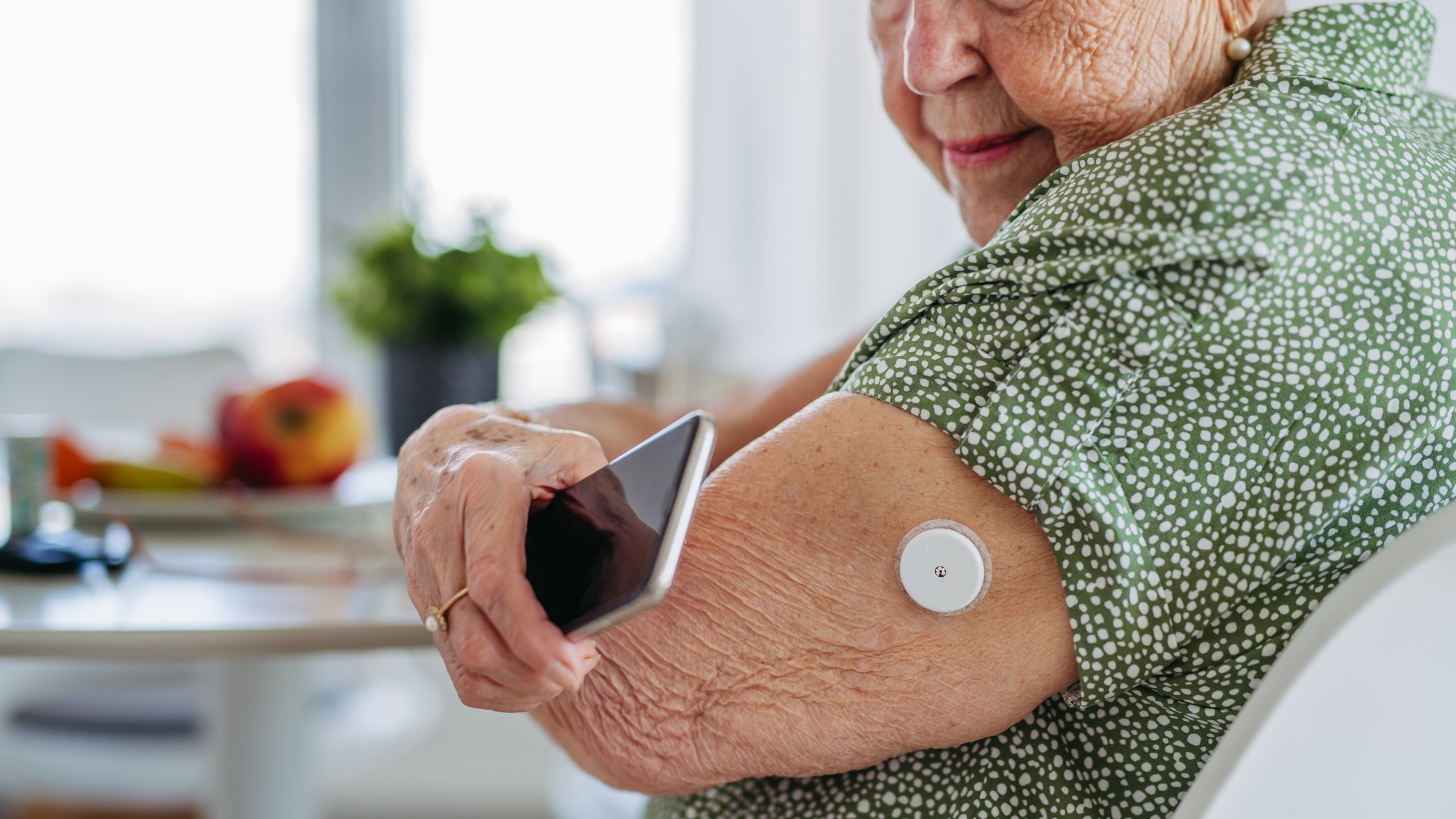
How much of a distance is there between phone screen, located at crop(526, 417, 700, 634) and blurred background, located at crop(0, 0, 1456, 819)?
70 centimetres

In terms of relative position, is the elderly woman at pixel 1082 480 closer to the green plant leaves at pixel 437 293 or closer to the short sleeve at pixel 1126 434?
the short sleeve at pixel 1126 434

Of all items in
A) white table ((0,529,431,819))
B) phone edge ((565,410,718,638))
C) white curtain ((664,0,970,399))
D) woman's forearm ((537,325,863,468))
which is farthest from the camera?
white curtain ((664,0,970,399))

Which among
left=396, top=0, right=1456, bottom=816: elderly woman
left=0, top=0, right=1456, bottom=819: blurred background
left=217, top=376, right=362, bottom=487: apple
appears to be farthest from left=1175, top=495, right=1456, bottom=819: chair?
left=217, top=376, right=362, bottom=487: apple

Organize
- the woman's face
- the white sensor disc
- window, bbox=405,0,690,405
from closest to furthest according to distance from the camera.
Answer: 1. the white sensor disc
2. the woman's face
3. window, bbox=405,0,690,405

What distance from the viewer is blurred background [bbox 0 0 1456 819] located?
166cm

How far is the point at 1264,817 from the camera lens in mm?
525

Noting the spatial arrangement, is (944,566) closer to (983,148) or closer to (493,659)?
(493,659)

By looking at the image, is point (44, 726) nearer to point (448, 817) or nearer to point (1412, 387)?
point (448, 817)

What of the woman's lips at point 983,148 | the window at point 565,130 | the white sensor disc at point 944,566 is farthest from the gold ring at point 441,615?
the window at point 565,130

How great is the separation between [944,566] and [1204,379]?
0.52 feet

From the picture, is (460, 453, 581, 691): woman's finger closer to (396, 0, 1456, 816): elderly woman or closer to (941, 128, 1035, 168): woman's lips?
(396, 0, 1456, 816): elderly woman

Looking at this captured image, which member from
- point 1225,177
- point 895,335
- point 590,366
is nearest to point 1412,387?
point 1225,177

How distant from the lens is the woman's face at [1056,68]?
26.6 inches

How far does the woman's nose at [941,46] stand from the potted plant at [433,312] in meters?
1.08
